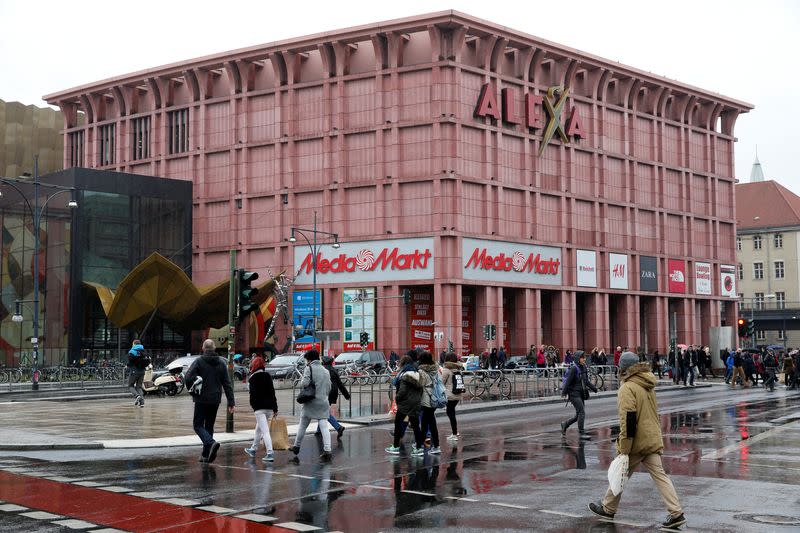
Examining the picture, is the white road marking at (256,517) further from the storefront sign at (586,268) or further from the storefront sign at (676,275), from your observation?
the storefront sign at (676,275)

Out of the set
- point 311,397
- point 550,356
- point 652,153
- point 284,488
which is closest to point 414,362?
point 311,397

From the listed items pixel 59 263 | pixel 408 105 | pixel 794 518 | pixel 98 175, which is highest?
pixel 408 105

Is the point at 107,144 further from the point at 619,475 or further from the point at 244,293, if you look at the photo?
the point at 619,475

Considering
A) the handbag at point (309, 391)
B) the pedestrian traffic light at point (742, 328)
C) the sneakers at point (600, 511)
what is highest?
the pedestrian traffic light at point (742, 328)

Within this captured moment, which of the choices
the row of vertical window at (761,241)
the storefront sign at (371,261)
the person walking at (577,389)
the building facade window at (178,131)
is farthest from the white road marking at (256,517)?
the row of vertical window at (761,241)

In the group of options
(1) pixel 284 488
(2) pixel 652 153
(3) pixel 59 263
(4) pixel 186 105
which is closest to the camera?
(1) pixel 284 488

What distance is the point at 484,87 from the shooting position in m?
64.4

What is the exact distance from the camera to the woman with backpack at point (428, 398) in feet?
55.8

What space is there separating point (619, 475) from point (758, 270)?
11120cm

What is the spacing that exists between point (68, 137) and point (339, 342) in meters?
33.0

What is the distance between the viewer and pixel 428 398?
17172 millimetres

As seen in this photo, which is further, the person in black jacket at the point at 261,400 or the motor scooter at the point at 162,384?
the motor scooter at the point at 162,384

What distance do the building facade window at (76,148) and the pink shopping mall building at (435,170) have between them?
20 cm

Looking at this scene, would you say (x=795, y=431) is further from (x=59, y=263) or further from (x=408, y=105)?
(x=59, y=263)
